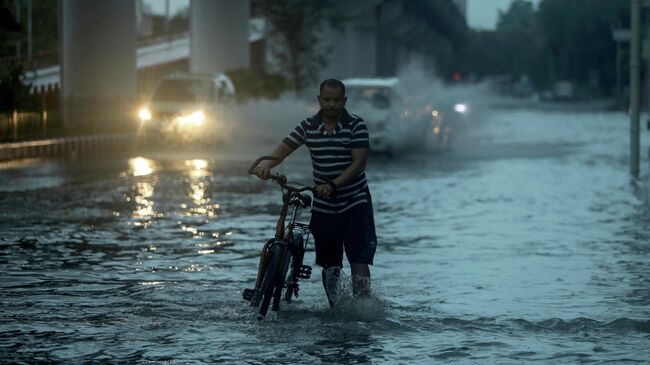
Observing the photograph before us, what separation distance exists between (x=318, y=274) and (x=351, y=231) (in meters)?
3.01

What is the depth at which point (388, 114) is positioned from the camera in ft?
102

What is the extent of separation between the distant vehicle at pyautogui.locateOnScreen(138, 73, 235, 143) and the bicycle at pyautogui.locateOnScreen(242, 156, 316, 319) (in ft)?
79.0

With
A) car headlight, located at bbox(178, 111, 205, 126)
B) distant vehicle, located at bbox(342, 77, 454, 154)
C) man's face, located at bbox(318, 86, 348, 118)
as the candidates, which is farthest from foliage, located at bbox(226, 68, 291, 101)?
man's face, located at bbox(318, 86, 348, 118)

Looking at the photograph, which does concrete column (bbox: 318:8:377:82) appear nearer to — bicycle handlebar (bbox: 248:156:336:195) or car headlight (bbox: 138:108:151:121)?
car headlight (bbox: 138:108:151:121)

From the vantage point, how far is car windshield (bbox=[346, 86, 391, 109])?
103ft

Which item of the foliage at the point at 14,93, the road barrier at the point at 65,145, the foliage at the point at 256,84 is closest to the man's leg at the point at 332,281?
the road barrier at the point at 65,145

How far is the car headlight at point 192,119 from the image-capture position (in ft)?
109

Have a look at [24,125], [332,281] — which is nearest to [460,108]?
[24,125]

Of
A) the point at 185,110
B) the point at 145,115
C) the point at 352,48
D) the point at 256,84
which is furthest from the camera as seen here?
the point at 352,48

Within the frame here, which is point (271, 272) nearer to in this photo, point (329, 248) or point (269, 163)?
point (329, 248)

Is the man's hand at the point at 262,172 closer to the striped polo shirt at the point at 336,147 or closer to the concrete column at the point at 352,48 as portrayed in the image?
the striped polo shirt at the point at 336,147

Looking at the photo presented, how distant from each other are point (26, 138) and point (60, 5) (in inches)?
386

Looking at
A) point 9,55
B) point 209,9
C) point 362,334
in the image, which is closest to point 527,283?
point 362,334

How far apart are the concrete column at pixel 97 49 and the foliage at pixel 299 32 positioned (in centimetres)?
1864
